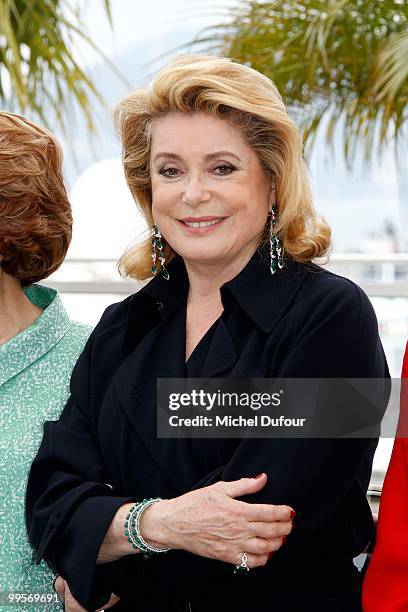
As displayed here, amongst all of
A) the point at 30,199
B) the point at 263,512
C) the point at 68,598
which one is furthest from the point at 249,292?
the point at 68,598

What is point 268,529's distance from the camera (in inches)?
57.6

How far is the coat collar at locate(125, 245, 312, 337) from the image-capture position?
1.65 meters

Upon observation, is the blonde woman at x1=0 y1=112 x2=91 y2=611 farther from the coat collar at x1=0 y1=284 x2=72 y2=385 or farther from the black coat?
the black coat

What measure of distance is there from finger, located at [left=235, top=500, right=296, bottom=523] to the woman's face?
1.52ft

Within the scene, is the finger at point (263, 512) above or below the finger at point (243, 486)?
below

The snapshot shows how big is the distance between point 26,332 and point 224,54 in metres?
2.63

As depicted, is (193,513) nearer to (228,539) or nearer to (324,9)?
(228,539)

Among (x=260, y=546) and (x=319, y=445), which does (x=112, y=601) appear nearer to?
(x=260, y=546)

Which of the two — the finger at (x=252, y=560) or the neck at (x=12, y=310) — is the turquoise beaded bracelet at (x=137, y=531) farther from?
the neck at (x=12, y=310)

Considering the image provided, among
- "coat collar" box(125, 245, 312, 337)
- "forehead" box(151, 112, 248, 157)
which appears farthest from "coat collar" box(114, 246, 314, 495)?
"forehead" box(151, 112, 248, 157)

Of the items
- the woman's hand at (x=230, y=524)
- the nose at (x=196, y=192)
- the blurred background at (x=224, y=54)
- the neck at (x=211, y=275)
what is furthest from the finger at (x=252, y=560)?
the blurred background at (x=224, y=54)

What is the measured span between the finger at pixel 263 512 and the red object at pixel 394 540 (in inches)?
7.6

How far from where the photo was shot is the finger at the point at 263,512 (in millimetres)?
1465

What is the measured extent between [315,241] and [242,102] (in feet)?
0.95
